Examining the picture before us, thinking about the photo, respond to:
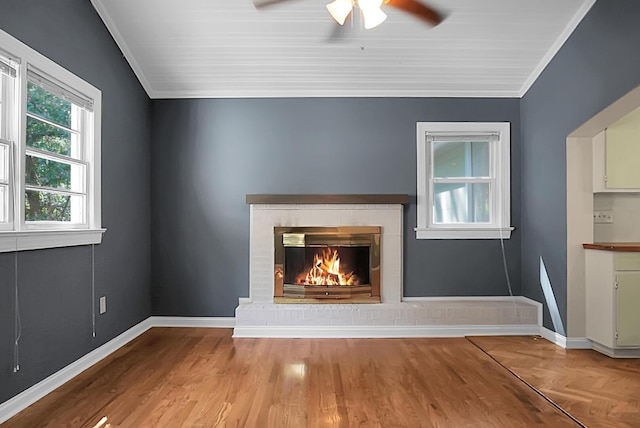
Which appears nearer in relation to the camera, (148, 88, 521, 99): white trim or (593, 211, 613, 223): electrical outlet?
(593, 211, 613, 223): electrical outlet

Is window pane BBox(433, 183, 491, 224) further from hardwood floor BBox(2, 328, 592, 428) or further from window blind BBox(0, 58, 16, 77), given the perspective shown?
window blind BBox(0, 58, 16, 77)

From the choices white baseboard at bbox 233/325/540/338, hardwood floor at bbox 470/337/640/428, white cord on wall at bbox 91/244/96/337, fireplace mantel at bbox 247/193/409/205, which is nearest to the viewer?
hardwood floor at bbox 470/337/640/428

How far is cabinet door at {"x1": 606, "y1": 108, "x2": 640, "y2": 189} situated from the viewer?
372 centimetres

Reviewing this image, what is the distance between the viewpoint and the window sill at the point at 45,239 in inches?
95.4

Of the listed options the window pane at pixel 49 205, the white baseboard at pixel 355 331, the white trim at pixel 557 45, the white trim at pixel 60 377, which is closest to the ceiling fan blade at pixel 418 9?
the white trim at pixel 557 45

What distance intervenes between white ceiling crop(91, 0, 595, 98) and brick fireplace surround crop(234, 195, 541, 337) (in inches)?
44.8

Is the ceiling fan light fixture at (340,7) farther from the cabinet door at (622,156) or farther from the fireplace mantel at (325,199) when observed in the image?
the cabinet door at (622,156)

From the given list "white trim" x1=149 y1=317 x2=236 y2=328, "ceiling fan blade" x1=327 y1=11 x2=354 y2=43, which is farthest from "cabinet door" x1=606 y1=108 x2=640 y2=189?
"white trim" x1=149 y1=317 x2=236 y2=328

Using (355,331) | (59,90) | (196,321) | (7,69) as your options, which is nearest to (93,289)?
(196,321)

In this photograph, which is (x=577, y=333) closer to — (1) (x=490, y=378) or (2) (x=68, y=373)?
(1) (x=490, y=378)

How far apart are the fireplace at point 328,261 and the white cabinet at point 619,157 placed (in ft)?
6.61

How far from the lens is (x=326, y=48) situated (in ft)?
12.9

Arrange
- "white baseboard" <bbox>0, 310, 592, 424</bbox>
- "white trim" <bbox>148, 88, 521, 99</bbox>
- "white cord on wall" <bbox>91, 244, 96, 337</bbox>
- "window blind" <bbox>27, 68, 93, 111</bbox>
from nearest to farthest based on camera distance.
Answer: "window blind" <bbox>27, 68, 93, 111</bbox>, "white cord on wall" <bbox>91, 244, 96, 337</bbox>, "white baseboard" <bbox>0, 310, 592, 424</bbox>, "white trim" <bbox>148, 88, 521, 99</bbox>

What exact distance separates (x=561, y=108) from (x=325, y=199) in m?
2.23
